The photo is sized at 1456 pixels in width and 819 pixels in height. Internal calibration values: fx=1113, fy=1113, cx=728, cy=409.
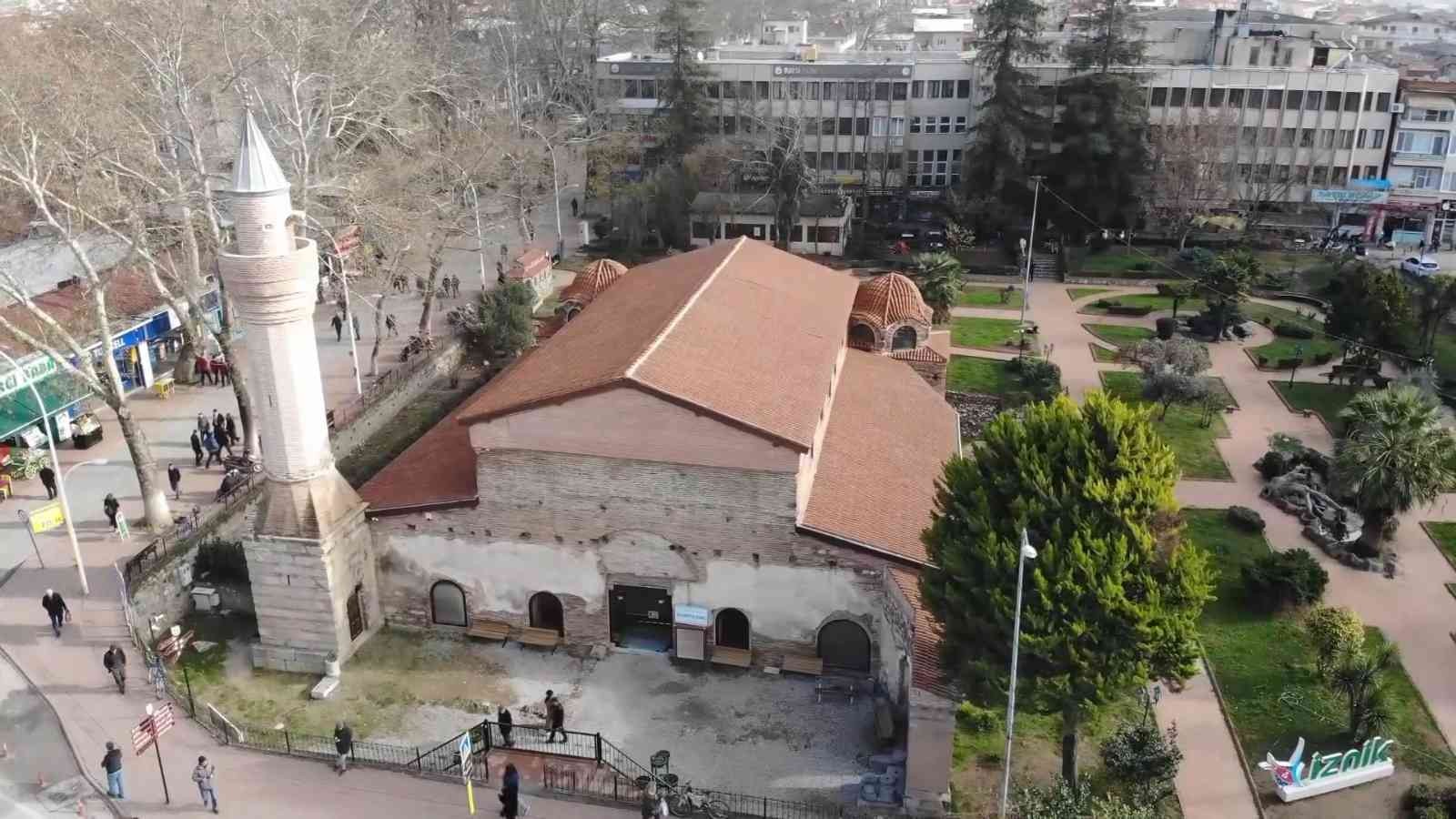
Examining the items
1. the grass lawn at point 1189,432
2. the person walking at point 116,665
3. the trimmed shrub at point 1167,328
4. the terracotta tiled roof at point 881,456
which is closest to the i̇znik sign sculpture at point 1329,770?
the terracotta tiled roof at point 881,456

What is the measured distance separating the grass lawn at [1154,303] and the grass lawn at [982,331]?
5.32 metres

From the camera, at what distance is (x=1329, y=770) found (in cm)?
2380

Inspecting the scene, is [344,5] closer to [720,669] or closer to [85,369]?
[85,369]

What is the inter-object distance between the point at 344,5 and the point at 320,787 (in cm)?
5423

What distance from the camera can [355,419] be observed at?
41.4 metres

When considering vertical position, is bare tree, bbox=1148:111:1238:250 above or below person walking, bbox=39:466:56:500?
above

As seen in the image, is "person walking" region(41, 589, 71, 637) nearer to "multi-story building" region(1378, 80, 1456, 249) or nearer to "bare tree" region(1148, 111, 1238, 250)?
"bare tree" region(1148, 111, 1238, 250)

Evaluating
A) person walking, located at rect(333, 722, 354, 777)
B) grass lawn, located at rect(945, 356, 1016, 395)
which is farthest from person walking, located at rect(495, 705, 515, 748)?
grass lawn, located at rect(945, 356, 1016, 395)

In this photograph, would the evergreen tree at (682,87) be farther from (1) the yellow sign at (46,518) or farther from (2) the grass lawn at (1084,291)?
(1) the yellow sign at (46,518)

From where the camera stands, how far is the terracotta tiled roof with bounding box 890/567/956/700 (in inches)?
871

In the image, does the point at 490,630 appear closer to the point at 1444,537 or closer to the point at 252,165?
the point at 252,165

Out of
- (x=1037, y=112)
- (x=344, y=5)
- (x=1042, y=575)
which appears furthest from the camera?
(x=1037, y=112)

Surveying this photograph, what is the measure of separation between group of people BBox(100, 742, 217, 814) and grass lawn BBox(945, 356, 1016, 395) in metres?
31.9

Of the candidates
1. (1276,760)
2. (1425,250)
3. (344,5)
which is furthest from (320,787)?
(1425,250)
